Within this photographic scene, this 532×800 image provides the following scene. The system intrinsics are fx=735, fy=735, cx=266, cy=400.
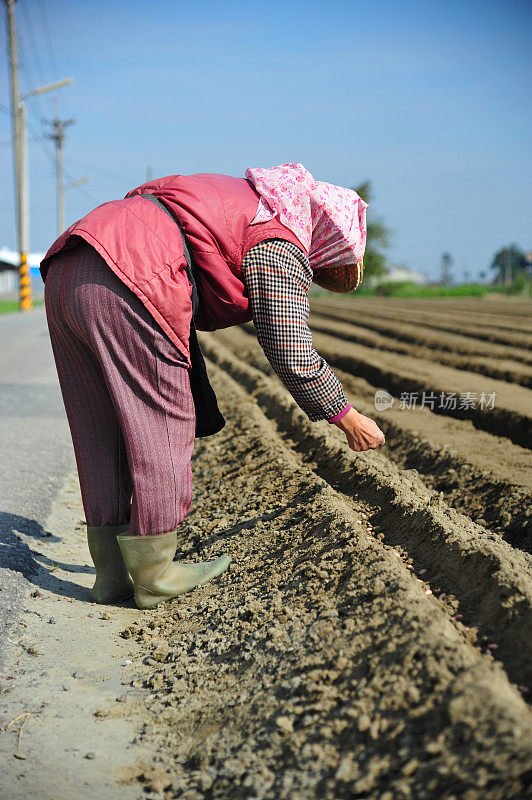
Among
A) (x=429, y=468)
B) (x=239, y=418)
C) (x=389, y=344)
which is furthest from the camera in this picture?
(x=389, y=344)

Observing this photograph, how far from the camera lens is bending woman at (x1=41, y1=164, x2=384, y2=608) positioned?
7.53 ft

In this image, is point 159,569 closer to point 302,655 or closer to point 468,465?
point 302,655

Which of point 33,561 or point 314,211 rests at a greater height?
point 314,211

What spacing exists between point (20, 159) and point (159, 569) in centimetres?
2051

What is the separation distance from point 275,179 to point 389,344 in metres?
8.46

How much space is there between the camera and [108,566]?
2773 millimetres

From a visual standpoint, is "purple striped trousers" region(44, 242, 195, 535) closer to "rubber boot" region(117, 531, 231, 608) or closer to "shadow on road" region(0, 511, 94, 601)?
"rubber boot" region(117, 531, 231, 608)

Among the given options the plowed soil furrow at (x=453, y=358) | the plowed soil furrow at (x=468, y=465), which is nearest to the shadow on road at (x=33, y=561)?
the plowed soil furrow at (x=468, y=465)

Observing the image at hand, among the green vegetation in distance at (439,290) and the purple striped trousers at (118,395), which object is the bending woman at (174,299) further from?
the green vegetation in distance at (439,290)

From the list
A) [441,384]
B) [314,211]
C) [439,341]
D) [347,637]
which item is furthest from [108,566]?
[439,341]

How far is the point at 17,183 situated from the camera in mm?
20516

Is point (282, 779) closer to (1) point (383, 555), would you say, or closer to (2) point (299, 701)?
(2) point (299, 701)

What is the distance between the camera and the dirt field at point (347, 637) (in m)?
1.50

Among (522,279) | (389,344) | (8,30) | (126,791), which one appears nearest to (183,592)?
(126,791)
